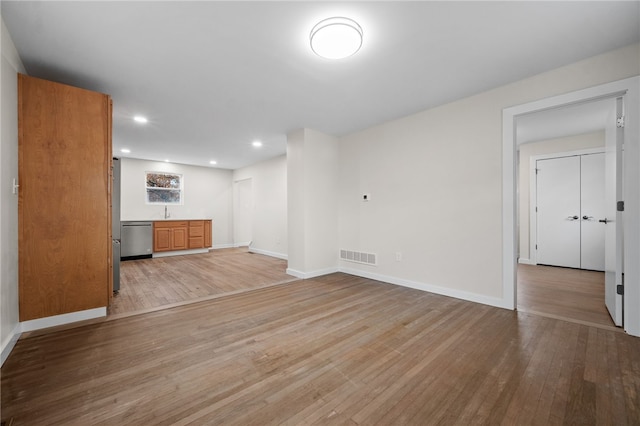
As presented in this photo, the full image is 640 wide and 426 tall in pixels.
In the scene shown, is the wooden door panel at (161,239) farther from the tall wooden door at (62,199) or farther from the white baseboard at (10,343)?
the white baseboard at (10,343)

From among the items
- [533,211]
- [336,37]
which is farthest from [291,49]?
[533,211]

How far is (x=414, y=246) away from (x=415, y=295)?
69 cm

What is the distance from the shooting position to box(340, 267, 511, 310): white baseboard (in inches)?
113

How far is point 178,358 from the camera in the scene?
1859mm

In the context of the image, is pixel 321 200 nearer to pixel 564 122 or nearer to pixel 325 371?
pixel 325 371

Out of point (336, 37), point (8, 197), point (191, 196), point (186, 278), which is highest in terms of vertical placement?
point (336, 37)

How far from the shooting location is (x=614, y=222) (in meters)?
2.42

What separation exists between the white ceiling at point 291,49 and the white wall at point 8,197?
0.30 meters

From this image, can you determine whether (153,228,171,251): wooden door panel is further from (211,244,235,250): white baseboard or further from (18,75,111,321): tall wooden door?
(18,75,111,321): tall wooden door

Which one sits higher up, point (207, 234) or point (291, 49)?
point (291, 49)

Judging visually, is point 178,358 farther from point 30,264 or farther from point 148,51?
point 148,51

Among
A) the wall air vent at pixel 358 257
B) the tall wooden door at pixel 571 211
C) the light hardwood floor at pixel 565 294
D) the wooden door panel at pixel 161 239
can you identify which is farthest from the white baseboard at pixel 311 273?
the tall wooden door at pixel 571 211

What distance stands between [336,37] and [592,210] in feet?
18.6

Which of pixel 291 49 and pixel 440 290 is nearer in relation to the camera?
pixel 291 49
